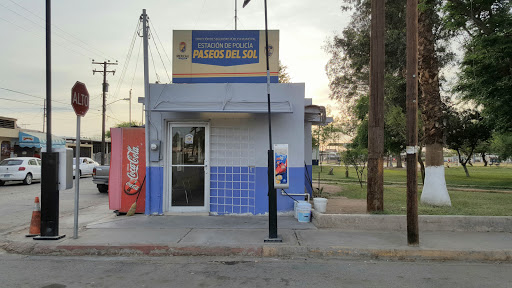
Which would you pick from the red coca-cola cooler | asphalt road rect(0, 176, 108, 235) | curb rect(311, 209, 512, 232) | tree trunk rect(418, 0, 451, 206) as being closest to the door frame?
the red coca-cola cooler

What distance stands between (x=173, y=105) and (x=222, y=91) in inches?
53.9

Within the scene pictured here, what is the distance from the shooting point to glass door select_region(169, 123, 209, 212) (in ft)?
30.9

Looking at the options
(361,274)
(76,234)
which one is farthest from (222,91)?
(361,274)

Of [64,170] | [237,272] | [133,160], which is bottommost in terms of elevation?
[237,272]

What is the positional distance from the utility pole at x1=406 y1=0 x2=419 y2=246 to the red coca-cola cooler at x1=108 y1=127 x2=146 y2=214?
6.70m

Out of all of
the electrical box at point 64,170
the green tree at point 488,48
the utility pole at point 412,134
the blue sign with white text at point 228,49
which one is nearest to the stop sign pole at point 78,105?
the electrical box at point 64,170

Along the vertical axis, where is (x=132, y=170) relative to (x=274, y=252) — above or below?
above

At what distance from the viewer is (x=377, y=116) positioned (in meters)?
8.63

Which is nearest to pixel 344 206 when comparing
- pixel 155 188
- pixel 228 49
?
pixel 155 188

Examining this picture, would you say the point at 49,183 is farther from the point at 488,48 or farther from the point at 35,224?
the point at 488,48

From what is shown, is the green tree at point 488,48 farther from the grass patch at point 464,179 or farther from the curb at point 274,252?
the grass patch at point 464,179

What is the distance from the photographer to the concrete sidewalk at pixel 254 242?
626 cm

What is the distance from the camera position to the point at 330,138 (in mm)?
49125

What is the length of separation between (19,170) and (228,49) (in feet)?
56.0
